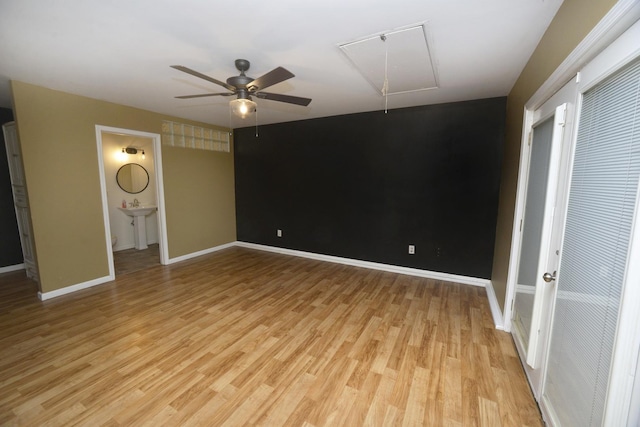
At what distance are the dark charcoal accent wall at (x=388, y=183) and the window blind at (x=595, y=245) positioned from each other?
87.0 inches

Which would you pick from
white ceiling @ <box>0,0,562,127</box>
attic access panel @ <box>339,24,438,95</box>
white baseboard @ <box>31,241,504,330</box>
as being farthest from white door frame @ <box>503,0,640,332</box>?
attic access panel @ <box>339,24,438,95</box>

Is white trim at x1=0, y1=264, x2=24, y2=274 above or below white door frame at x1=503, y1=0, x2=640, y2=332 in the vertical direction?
below

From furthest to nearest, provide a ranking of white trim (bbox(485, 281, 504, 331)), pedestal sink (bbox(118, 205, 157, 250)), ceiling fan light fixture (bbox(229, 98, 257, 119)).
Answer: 1. pedestal sink (bbox(118, 205, 157, 250))
2. white trim (bbox(485, 281, 504, 331))
3. ceiling fan light fixture (bbox(229, 98, 257, 119))

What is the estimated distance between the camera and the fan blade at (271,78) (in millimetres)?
1721

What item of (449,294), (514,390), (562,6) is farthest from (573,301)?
(449,294)

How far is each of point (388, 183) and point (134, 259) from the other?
179 inches

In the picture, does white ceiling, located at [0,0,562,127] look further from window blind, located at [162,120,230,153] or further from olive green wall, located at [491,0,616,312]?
window blind, located at [162,120,230,153]

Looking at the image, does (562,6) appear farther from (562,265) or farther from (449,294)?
(449,294)

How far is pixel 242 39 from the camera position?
1.91 metres

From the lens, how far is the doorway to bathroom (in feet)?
15.5

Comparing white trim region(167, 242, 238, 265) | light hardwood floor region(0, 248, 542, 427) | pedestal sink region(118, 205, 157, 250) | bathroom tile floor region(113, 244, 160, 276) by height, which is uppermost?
pedestal sink region(118, 205, 157, 250)

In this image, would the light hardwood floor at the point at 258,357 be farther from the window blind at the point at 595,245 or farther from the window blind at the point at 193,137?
the window blind at the point at 193,137

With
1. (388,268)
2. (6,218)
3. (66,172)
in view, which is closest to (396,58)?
(388,268)

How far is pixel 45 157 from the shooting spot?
297 centimetres
